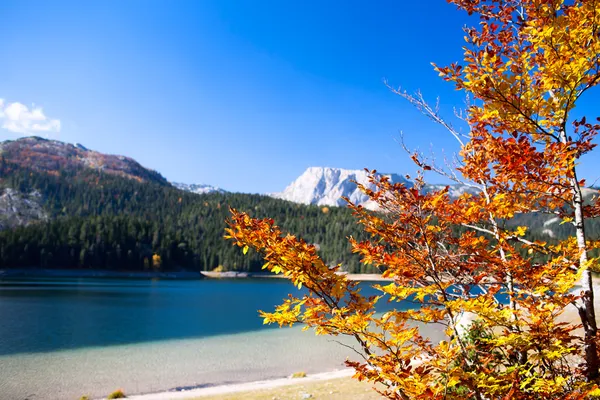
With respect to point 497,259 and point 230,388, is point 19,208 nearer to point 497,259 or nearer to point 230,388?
point 230,388

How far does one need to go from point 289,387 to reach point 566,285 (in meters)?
14.4

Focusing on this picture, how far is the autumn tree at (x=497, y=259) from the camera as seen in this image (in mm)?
3318

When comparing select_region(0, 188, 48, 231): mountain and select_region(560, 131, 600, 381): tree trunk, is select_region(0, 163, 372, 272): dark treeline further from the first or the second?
select_region(560, 131, 600, 381): tree trunk

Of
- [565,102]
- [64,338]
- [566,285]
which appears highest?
[565,102]

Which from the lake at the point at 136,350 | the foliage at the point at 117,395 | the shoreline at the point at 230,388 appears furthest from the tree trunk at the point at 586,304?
the lake at the point at 136,350

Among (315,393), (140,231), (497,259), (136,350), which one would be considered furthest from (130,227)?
(497,259)

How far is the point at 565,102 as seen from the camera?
13.1 ft

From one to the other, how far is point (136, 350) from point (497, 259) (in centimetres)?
2427

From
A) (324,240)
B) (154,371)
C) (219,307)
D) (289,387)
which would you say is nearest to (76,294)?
(219,307)

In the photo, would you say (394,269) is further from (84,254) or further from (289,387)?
(84,254)

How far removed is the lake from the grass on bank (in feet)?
11.4

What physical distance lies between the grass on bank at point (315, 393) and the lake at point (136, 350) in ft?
11.4

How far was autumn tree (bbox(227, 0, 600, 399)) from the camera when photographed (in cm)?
332

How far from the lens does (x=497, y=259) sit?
3.91m
